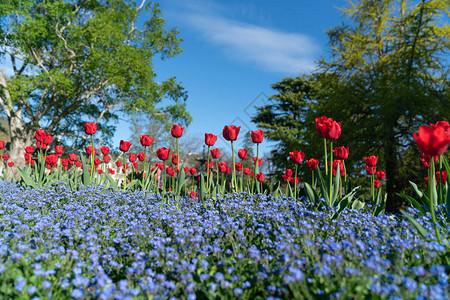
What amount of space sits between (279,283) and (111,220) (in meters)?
2.32

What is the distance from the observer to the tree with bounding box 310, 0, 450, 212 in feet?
39.6

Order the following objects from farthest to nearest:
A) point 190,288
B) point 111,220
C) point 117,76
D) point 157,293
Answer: point 117,76
point 111,220
point 157,293
point 190,288

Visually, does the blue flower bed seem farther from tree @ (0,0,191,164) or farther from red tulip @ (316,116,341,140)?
tree @ (0,0,191,164)

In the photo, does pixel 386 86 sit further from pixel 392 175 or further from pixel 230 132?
pixel 230 132

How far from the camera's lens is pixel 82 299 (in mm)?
2059

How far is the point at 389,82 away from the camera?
13258 millimetres

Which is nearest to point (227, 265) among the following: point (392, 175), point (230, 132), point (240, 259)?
point (240, 259)

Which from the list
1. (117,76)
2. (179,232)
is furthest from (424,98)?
(117,76)

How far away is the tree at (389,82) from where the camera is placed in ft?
39.6

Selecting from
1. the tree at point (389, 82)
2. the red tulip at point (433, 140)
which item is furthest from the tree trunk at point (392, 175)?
the red tulip at point (433, 140)

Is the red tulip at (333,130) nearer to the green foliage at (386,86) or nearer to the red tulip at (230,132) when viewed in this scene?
the red tulip at (230,132)

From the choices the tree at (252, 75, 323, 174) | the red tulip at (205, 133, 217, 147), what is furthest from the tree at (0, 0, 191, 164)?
the red tulip at (205, 133, 217, 147)

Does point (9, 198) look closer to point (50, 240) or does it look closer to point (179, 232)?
point (50, 240)

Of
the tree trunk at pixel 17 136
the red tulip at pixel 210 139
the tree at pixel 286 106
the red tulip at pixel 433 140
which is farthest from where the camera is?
the tree at pixel 286 106
